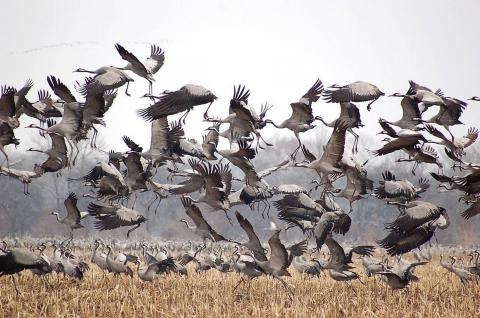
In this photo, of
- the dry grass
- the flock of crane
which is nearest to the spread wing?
the flock of crane

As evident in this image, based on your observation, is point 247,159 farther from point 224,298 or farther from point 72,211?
point 72,211

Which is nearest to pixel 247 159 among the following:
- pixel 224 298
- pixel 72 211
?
pixel 224 298

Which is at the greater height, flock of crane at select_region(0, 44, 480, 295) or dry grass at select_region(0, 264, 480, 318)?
flock of crane at select_region(0, 44, 480, 295)

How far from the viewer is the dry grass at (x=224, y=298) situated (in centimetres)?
709

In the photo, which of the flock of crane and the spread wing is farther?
the spread wing

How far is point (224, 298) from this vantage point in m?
8.29

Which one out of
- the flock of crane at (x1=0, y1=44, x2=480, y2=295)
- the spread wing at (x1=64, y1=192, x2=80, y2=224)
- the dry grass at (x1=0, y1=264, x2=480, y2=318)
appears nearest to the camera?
the dry grass at (x1=0, y1=264, x2=480, y2=318)

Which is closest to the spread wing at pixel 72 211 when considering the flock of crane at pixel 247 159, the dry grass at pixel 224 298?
the flock of crane at pixel 247 159

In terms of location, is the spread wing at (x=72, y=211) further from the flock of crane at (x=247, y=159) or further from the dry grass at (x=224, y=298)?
the dry grass at (x=224, y=298)

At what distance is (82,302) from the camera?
296 inches

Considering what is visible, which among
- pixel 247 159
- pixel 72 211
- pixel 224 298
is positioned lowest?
pixel 224 298

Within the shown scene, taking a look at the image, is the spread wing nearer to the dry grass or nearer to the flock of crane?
the flock of crane

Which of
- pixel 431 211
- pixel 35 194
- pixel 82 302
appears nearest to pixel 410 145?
pixel 431 211

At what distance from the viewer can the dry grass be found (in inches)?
279
